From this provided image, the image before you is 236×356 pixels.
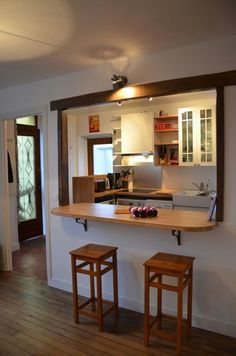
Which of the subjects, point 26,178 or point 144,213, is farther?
point 26,178

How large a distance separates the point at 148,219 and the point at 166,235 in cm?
31

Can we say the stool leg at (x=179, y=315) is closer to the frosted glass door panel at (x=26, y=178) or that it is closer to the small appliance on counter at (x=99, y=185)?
the small appliance on counter at (x=99, y=185)

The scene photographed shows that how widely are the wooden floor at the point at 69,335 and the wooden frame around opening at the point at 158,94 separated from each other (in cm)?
103

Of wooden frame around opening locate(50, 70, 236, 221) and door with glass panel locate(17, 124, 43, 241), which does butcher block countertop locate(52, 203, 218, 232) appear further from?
door with glass panel locate(17, 124, 43, 241)

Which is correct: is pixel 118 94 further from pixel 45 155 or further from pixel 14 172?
pixel 14 172

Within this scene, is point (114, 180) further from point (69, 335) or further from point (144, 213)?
point (69, 335)

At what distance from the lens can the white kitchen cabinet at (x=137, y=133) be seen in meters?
4.75

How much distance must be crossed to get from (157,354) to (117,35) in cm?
249

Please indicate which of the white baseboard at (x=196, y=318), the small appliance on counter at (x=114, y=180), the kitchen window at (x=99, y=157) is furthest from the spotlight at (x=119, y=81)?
the kitchen window at (x=99, y=157)

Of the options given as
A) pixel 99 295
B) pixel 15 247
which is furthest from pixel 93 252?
pixel 15 247

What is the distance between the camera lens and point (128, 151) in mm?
4934

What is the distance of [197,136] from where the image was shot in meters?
4.30

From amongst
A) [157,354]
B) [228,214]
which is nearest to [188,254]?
[228,214]

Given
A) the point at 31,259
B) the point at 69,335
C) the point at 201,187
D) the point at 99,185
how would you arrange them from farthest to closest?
1. the point at 99,185
2. the point at 201,187
3. the point at 31,259
4. the point at 69,335
